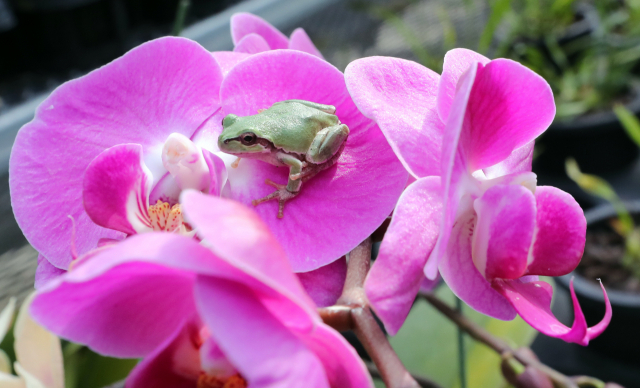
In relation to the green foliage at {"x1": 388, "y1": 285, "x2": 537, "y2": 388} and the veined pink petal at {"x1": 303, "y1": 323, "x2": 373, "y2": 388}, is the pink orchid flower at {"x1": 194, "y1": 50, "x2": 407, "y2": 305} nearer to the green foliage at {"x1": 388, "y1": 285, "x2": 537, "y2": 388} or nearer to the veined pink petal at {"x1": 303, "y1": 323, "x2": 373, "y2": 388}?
the veined pink petal at {"x1": 303, "y1": 323, "x2": 373, "y2": 388}

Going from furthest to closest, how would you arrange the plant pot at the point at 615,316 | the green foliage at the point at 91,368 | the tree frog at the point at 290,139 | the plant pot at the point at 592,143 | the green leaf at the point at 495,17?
1. the plant pot at the point at 592,143
2. the green leaf at the point at 495,17
3. the plant pot at the point at 615,316
4. the green foliage at the point at 91,368
5. the tree frog at the point at 290,139

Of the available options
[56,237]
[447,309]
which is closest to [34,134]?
[56,237]

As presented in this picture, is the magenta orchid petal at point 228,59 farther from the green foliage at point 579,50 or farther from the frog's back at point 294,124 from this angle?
the green foliage at point 579,50

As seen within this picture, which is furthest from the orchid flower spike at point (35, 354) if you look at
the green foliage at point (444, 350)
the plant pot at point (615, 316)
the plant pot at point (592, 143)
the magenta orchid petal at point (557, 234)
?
the plant pot at point (592, 143)

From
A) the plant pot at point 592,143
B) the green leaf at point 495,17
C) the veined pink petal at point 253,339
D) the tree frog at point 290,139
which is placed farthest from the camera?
the plant pot at point 592,143

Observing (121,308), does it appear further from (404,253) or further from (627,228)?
(627,228)

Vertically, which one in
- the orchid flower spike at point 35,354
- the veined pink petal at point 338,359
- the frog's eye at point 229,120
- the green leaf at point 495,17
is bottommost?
the green leaf at point 495,17

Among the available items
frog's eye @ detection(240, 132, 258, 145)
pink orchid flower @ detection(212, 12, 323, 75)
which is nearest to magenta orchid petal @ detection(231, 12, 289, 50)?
pink orchid flower @ detection(212, 12, 323, 75)

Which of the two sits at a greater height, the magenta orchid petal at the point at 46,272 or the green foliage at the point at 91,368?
the magenta orchid petal at the point at 46,272
